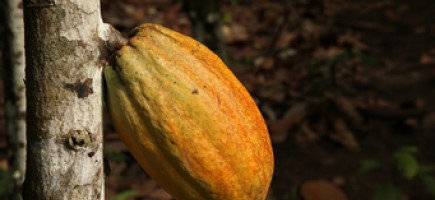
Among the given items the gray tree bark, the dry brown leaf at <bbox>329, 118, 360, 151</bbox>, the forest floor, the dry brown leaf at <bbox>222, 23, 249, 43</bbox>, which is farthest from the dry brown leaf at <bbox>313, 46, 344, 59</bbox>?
the gray tree bark

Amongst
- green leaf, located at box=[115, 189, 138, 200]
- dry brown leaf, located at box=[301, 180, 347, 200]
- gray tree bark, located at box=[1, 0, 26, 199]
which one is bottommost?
dry brown leaf, located at box=[301, 180, 347, 200]

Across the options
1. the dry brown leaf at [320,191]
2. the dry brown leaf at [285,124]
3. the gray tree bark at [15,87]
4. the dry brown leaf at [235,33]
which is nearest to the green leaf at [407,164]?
the dry brown leaf at [320,191]

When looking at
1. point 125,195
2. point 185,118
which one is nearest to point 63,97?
point 185,118

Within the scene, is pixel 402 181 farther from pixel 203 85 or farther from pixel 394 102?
pixel 203 85

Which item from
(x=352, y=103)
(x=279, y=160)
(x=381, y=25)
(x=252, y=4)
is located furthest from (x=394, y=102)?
(x=252, y=4)

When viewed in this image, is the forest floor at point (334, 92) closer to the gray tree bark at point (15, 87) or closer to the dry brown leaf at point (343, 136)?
the dry brown leaf at point (343, 136)

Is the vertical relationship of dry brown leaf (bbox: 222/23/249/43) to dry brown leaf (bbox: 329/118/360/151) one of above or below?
above

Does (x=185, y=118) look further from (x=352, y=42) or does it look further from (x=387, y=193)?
(x=352, y=42)

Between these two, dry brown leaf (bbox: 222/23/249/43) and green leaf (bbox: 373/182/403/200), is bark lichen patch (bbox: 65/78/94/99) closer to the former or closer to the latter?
green leaf (bbox: 373/182/403/200)
